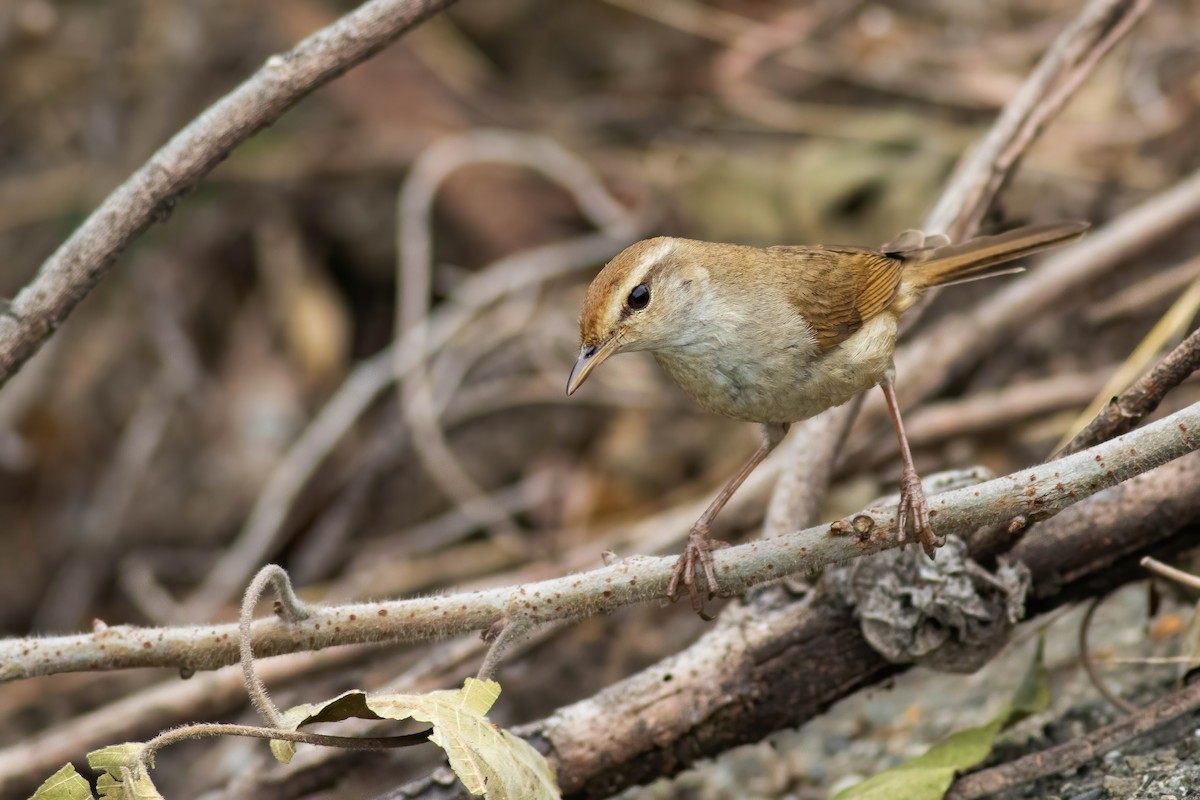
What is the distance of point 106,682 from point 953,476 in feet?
13.3

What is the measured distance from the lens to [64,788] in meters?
2.42

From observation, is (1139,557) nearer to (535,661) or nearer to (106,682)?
(535,661)

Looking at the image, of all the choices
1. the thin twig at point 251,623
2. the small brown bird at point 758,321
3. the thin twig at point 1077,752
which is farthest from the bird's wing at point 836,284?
the thin twig at point 251,623

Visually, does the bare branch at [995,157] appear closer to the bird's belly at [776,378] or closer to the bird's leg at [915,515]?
the bird's belly at [776,378]

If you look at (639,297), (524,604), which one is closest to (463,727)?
(524,604)

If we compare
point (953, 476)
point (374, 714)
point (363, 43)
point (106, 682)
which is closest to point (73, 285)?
point (363, 43)

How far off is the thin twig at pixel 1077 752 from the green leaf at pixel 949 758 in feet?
0.16

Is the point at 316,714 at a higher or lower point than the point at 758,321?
lower

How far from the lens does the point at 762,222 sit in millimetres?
6121

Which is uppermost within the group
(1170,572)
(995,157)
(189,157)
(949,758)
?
(189,157)

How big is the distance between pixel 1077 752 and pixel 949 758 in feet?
0.95

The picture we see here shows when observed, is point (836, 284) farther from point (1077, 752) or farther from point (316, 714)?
point (316, 714)

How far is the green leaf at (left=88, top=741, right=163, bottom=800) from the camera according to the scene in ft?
7.82

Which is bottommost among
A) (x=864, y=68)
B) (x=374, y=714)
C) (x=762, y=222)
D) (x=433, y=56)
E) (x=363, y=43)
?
(x=374, y=714)
